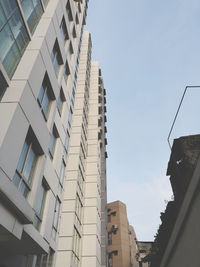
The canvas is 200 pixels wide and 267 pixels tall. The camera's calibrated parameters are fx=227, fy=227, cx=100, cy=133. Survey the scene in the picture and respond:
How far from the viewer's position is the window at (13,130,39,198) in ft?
25.9

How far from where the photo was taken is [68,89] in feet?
55.5

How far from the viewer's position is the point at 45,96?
1138 centimetres

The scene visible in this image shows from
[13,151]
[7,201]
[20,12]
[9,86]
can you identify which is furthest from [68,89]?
[7,201]

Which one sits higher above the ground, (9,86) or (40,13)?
(40,13)

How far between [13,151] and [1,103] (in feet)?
5.60

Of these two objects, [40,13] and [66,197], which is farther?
[66,197]

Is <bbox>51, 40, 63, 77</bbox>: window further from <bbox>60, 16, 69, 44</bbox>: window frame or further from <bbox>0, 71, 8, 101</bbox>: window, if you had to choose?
<bbox>0, 71, 8, 101</bbox>: window

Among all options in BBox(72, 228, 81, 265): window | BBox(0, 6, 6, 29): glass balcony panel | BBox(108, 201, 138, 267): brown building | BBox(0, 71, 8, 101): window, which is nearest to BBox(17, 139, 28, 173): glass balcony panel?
BBox(0, 71, 8, 101): window

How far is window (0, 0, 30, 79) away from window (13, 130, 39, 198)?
265cm

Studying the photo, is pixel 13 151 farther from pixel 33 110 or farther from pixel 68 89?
pixel 68 89

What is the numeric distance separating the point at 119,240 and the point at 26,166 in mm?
40618

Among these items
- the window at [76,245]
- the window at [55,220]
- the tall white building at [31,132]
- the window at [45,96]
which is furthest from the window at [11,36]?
the window at [76,245]

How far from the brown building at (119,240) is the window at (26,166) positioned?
38952 millimetres

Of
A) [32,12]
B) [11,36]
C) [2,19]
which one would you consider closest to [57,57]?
[32,12]
